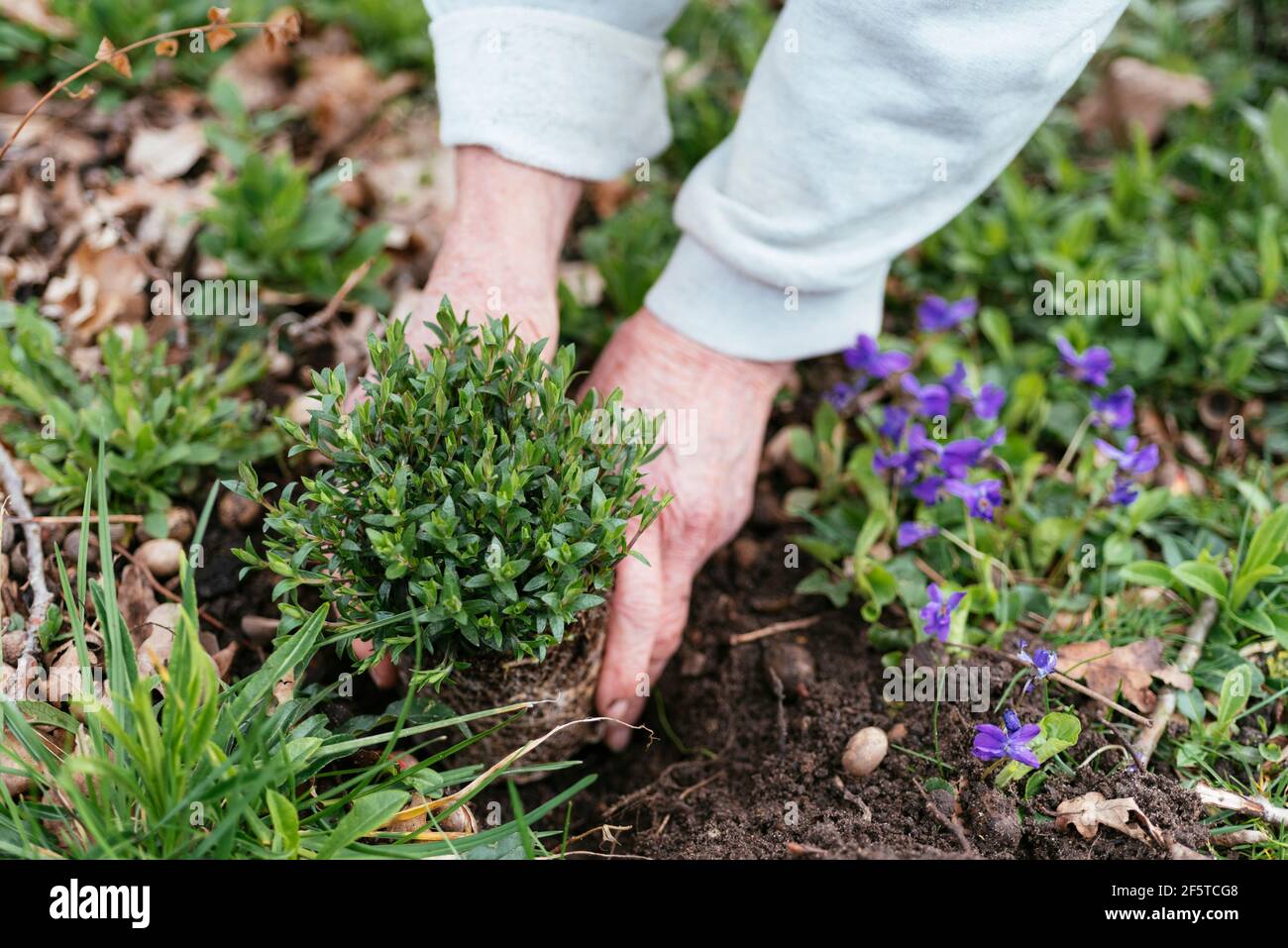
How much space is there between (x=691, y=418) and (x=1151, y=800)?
114 centimetres

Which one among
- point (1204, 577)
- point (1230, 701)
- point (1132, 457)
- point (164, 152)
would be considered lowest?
point (1230, 701)

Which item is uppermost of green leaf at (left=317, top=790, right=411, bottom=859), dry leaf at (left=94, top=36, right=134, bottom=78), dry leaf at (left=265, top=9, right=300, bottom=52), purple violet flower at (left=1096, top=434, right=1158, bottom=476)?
dry leaf at (left=265, top=9, right=300, bottom=52)

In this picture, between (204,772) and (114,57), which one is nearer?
(204,772)

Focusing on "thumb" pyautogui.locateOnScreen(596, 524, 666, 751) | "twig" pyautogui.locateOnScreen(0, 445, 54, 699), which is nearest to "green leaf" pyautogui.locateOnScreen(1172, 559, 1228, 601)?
"thumb" pyautogui.locateOnScreen(596, 524, 666, 751)

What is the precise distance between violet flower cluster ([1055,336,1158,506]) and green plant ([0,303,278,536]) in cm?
191

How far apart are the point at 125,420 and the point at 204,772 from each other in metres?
0.95

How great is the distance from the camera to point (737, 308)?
2297mm

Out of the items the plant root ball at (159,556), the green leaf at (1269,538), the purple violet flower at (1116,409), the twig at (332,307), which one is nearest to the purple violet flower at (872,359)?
the purple violet flower at (1116,409)

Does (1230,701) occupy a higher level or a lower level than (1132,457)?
lower

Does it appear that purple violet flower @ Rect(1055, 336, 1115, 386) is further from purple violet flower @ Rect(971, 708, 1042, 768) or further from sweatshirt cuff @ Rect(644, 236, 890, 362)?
purple violet flower @ Rect(971, 708, 1042, 768)

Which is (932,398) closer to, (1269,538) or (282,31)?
(1269,538)

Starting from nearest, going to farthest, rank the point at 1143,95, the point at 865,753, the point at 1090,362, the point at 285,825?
the point at 285,825 < the point at 865,753 < the point at 1090,362 < the point at 1143,95

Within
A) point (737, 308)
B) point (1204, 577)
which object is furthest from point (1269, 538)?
Answer: point (737, 308)

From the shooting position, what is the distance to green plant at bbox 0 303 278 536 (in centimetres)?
222
